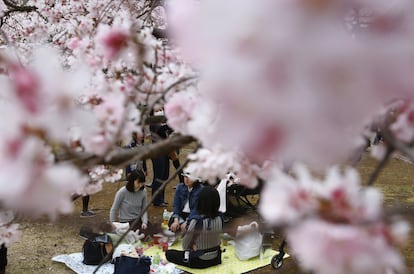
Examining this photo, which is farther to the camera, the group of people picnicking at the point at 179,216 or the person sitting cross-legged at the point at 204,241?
the group of people picnicking at the point at 179,216

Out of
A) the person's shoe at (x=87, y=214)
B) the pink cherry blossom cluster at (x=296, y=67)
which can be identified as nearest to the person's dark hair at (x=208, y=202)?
the person's shoe at (x=87, y=214)

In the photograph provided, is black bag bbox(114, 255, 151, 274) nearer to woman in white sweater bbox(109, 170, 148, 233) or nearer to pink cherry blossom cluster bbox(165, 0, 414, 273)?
woman in white sweater bbox(109, 170, 148, 233)

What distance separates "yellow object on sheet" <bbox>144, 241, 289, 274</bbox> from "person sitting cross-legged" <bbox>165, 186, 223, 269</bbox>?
4cm

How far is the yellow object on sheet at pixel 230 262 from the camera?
14.4 ft

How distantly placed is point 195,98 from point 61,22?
3642mm

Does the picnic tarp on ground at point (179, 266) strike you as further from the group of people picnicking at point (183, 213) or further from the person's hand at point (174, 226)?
the person's hand at point (174, 226)

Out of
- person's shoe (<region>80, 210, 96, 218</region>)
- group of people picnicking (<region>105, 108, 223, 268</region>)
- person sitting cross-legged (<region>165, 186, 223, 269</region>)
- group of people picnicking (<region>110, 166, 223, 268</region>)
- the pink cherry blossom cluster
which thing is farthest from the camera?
person's shoe (<region>80, 210, 96, 218</region>)

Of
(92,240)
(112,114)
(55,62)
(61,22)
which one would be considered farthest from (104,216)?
(55,62)

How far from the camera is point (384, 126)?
990 mm

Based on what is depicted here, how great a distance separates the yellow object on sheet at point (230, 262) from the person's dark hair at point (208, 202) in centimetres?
62

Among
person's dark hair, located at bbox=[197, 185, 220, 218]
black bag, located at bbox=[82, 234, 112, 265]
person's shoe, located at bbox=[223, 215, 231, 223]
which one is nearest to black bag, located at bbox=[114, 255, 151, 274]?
black bag, located at bbox=[82, 234, 112, 265]

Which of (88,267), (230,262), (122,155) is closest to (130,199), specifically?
(88,267)

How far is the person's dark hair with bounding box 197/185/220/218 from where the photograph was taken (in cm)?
397

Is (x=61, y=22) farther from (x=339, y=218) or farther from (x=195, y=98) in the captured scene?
(x=339, y=218)
